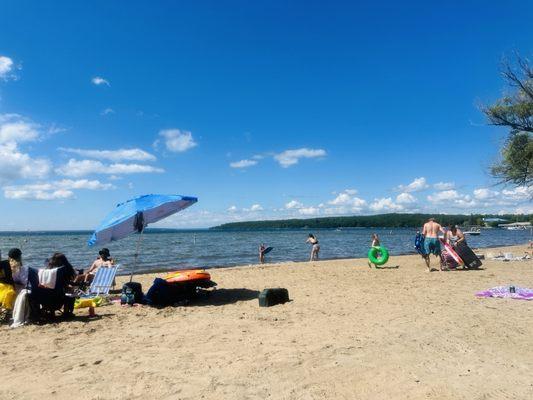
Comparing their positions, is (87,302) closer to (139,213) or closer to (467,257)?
(139,213)

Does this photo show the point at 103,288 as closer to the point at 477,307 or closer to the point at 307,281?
the point at 307,281

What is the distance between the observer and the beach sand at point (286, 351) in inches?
147

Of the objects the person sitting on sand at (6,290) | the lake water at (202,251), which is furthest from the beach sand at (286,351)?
the lake water at (202,251)

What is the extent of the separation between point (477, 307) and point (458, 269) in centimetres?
654

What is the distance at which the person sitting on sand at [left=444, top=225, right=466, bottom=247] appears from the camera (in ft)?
42.8

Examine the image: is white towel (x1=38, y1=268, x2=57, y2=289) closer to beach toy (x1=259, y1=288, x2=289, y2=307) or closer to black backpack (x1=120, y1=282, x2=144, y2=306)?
black backpack (x1=120, y1=282, x2=144, y2=306)

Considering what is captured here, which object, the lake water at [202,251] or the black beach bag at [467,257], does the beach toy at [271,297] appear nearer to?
the black beach bag at [467,257]

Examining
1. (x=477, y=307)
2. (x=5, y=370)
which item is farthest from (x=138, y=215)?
(x=477, y=307)

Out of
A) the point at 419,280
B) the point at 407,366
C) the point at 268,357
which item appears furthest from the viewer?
the point at 419,280

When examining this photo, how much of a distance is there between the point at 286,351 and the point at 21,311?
4503 millimetres

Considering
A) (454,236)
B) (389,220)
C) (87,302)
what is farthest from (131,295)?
(389,220)

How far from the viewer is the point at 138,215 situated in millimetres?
8516

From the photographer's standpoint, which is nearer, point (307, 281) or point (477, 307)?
point (477, 307)

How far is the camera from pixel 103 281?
8.80 metres
